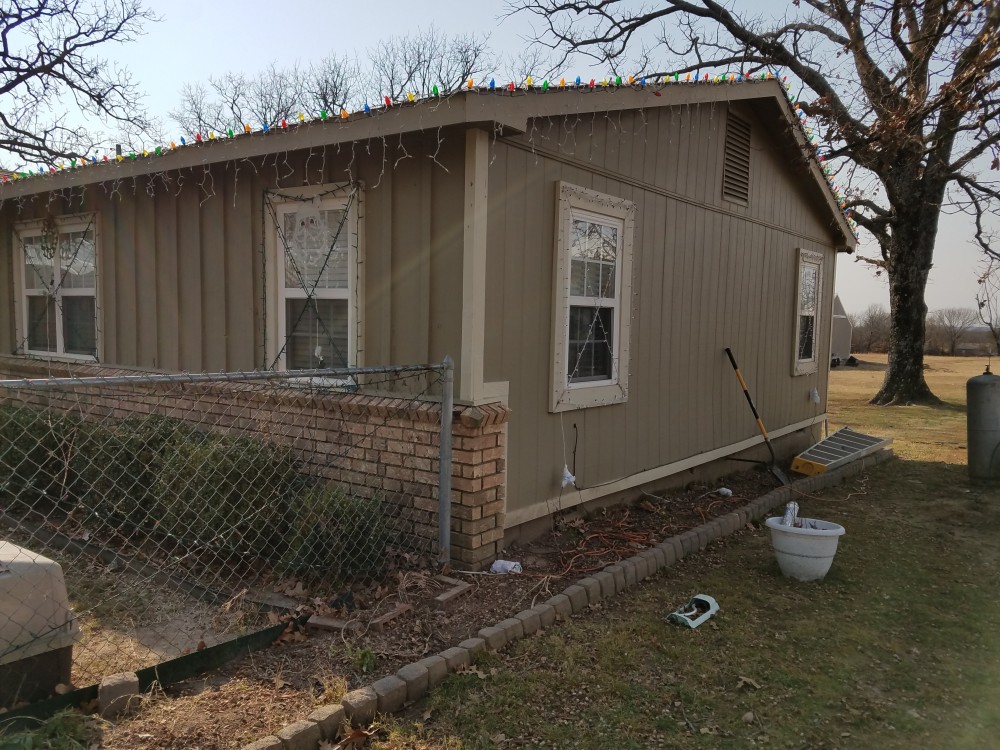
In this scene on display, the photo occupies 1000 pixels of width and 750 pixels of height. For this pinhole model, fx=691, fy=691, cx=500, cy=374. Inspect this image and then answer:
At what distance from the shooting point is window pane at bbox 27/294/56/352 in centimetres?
750

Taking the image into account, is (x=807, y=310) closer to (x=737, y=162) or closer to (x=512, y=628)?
(x=737, y=162)

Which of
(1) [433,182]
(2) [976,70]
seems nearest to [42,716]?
(1) [433,182]

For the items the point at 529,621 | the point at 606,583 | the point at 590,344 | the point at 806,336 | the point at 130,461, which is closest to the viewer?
the point at 529,621

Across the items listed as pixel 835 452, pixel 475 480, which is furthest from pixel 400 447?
pixel 835 452

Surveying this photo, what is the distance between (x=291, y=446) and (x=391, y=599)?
1582mm

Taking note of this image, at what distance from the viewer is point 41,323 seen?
7.65 m

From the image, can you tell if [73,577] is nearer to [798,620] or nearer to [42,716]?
[42,716]

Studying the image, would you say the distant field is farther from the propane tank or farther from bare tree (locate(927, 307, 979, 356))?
bare tree (locate(927, 307, 979, 356))

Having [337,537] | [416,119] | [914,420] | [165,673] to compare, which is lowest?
[914,420]

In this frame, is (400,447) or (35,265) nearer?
(400,447)

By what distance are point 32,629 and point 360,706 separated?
1.30 meters

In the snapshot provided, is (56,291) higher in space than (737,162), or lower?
lower

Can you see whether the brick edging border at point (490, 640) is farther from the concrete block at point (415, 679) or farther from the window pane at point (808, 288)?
the window pane at point (808, 288)

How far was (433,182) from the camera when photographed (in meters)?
4.45
